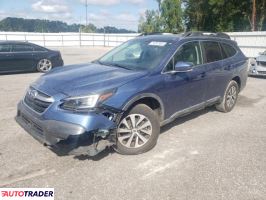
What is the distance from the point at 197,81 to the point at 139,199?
2.75m

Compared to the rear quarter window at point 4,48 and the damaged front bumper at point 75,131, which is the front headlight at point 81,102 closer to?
the damaged front bumper at point 75,131

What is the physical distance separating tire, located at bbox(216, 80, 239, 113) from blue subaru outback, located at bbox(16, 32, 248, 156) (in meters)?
0.56

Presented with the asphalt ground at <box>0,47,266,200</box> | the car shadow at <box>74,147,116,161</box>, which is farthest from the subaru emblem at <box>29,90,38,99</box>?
the car shadow at <box>74,147,116,161</box>

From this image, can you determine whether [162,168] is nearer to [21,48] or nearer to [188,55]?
[188,55]

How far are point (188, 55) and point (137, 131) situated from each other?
1808 mm

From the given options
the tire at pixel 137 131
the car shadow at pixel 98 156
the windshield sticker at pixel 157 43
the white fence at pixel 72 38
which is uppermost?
the white fence at pixel 72 38

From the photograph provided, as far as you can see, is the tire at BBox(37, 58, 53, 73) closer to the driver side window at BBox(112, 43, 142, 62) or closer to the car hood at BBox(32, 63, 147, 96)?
the driver side window at BBox(112, 43, 142, 62)

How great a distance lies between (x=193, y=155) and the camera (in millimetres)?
4547

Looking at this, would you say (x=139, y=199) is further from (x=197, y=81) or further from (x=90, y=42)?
(x=90, y=42)

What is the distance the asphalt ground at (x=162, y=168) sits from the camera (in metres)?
3.54

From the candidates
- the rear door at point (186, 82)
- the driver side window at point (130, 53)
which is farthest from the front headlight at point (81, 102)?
the driver side window at point (130, 53)

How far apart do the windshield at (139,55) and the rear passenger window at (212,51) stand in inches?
41.4

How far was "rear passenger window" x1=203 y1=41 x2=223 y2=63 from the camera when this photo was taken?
5.87 metres

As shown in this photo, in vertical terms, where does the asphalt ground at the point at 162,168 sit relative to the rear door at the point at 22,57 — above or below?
below
